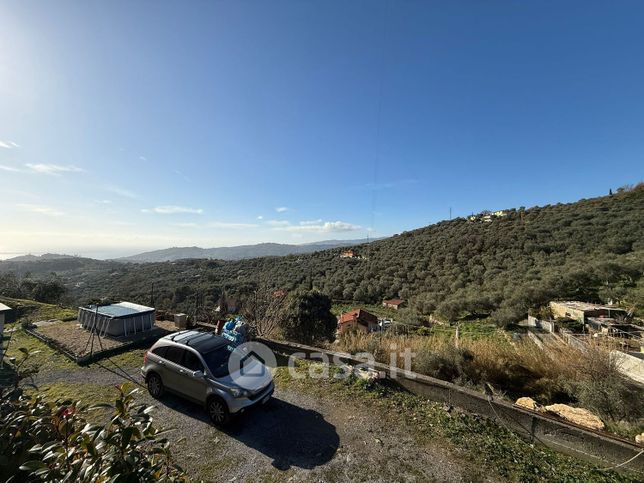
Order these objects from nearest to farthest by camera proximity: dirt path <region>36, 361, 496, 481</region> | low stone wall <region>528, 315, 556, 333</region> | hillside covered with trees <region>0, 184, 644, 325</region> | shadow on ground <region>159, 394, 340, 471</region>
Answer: dirt path <region>36, 361, 496, 481</region> < shadow on ground <region>159, 394, 340, 471</region> < low stone wall <region>528, 315, 556, 333</region> < hillside covered with trees <region>0, 184, 644, 325</region>

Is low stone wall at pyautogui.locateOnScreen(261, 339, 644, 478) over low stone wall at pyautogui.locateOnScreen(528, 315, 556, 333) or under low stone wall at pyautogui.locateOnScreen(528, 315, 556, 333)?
over

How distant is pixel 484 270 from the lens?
3534 cm

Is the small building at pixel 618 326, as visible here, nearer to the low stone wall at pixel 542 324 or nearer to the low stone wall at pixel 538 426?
the low stone wall at pixel 542 324

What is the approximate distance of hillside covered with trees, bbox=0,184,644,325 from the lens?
930 inches

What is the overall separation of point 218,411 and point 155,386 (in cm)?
202

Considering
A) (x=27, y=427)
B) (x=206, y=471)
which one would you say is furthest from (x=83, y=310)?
(x=27, y=427)

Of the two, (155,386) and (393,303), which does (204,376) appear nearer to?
(155,386)

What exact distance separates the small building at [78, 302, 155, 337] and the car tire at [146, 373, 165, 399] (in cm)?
580

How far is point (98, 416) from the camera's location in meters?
5.49

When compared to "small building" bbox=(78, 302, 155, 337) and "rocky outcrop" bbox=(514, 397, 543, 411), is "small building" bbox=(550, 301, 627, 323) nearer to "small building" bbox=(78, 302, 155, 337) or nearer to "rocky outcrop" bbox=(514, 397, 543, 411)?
"rocky outcrop" bbox=(514, 397, 543, 411)

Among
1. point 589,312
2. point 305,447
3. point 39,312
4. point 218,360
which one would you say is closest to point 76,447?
point 305,447

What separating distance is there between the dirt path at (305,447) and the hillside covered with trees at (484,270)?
340 inches

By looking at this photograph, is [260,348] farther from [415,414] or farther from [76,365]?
[76,365]

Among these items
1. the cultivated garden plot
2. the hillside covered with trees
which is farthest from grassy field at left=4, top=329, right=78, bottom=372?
the hillside covered with trees
